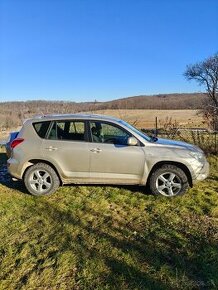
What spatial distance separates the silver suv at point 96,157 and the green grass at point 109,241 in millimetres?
317

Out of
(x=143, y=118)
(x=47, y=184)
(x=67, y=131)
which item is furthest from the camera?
(x=143, y=118)

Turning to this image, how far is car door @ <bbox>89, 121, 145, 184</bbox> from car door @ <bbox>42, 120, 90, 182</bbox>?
16 cm

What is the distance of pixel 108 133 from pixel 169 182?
5.13ft

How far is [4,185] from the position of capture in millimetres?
8062

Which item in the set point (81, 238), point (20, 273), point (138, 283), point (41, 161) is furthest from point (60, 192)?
point (138, 283)

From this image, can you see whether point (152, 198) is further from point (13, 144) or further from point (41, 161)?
point (13, 144)

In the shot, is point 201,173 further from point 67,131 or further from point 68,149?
point 67,131

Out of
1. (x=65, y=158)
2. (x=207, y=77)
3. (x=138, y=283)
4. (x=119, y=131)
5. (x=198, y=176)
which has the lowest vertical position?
(x=138, y=283)

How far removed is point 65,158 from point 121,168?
1.13 m

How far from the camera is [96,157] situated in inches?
274

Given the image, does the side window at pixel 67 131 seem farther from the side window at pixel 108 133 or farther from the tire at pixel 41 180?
the tire at pixel 41 180

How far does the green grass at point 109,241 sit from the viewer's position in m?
3.84

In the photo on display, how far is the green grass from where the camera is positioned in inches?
151

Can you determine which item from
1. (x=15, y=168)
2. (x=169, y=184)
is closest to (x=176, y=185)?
(x=169, y=184)
